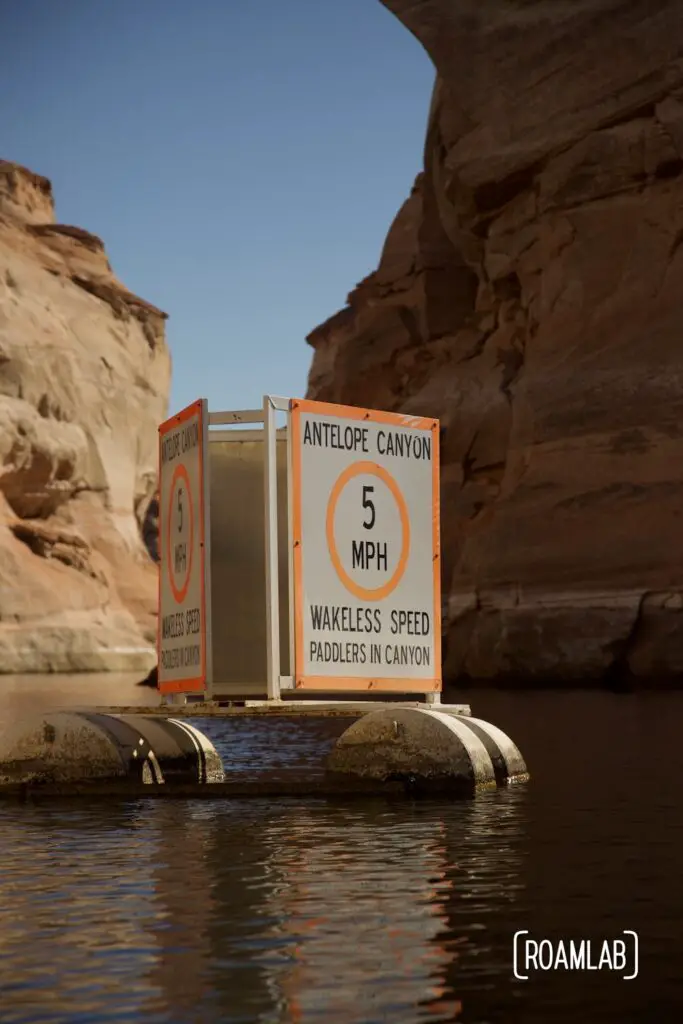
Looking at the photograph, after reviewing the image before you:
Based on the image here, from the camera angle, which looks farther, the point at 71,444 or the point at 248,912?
the point at 71,444

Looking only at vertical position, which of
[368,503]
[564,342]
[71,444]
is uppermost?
[71,444]

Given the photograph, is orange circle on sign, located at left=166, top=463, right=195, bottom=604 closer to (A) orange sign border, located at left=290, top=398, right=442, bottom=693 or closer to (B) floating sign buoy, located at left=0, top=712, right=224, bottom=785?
(A) orange sign border, located at left=290, top=398, right=442, bottom=693

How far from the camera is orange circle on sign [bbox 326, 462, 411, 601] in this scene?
13.0 m

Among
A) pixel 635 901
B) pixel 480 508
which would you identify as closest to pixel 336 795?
pixel 635 901

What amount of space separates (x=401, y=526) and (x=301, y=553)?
3.60ft

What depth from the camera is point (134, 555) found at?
87.4 m

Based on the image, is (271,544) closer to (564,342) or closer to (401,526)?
(401,526)

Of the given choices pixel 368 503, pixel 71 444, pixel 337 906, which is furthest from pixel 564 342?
pixel 71 444

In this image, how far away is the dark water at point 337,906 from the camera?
5992mm

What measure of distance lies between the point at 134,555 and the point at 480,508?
129 feet

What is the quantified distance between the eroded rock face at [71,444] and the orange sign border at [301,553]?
57418mm

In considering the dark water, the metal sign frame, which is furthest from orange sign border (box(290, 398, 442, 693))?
the dark water

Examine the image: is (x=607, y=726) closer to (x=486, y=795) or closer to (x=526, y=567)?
(x=486, y=795)

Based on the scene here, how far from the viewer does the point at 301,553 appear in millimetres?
12719
